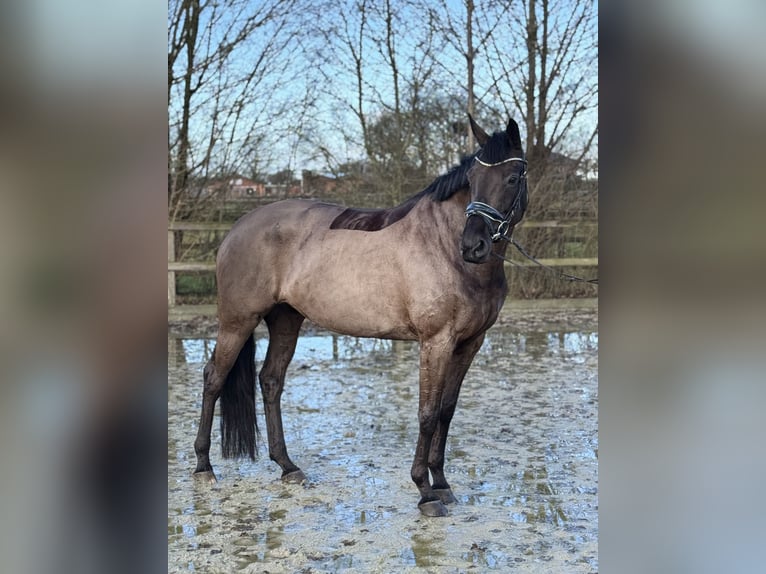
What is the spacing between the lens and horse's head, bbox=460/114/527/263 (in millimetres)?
3121

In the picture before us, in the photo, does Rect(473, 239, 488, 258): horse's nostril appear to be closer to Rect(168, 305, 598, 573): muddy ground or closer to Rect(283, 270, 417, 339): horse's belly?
Rect(283, 270, 417, 339): horse's belly

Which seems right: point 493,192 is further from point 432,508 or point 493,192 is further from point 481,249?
point 432,508

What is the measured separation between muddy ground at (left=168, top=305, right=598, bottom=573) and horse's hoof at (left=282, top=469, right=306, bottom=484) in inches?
1.9

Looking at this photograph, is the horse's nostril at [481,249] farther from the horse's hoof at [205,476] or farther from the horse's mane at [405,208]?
the horse's hoof at [205,476]

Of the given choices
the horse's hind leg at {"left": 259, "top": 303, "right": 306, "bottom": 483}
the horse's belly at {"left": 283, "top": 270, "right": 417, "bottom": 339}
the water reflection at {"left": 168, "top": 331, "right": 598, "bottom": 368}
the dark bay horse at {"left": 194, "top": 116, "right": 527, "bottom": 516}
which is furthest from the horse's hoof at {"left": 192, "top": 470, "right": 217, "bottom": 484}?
the water reflection at {"left": 168, "top": 331, "right": 598, "bottom": 368}

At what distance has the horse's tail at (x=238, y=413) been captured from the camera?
3.98 m

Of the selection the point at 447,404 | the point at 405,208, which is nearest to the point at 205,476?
the point at 447,404

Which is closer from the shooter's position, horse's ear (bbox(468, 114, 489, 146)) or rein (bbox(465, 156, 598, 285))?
rein (bbox(465, 156, 598, 285))

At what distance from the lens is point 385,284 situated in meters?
3.54

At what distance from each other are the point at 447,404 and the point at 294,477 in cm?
95
